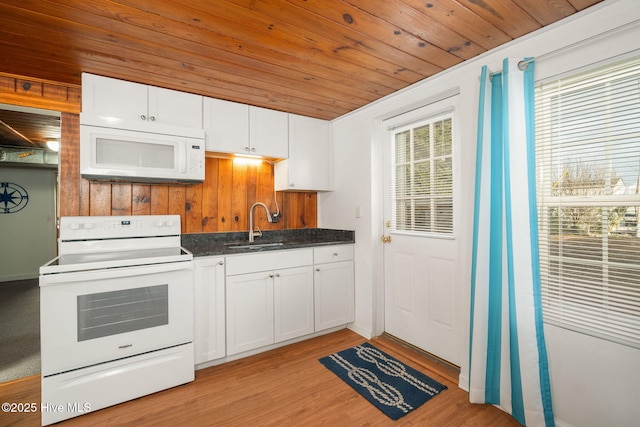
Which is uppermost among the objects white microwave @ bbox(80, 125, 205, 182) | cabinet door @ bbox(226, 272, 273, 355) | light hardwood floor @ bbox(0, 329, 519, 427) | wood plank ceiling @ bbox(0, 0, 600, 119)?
wood plank ceiling @ bbox(0, 0, 600, 119)

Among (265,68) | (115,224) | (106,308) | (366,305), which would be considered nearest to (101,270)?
(106,308)

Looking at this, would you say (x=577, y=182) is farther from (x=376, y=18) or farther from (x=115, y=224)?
(x=115, y=224)

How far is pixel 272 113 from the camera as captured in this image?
2.83 metres

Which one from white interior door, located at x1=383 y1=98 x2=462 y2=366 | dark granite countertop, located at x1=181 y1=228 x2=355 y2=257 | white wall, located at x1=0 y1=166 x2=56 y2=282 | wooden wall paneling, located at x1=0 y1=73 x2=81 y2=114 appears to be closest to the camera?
wooden wall paneling, located at x1=0 y1=73 x2=81 y2=114

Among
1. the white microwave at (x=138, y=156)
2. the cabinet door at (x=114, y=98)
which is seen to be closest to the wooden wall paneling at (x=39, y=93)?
the cabinet door at (x=114, y=98)

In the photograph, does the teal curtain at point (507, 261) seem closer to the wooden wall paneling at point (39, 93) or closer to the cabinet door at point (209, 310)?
the cabinet door at point (209, 310)

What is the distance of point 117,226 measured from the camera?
2.28 m

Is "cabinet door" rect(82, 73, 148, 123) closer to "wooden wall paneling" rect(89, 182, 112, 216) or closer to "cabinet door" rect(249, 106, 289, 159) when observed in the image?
"wooden wall paneling" rect(89, 182, 112, 216)

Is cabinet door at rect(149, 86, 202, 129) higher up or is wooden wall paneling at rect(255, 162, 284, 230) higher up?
cabinet door at rect(149, 86, 202, 129)

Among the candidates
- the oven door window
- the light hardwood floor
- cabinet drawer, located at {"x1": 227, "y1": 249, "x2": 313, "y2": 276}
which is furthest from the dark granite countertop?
the light hardwood floor

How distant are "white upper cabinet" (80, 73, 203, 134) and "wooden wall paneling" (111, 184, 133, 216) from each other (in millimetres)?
548

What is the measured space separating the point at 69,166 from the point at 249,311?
5.87ft

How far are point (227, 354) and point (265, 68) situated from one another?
216cm

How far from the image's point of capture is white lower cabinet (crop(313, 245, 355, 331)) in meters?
2.76
